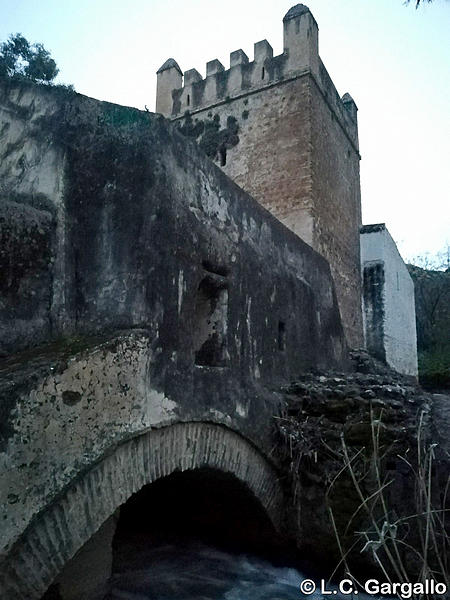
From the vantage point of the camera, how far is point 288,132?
1004cm

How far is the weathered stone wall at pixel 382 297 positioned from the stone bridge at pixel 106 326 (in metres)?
8.52

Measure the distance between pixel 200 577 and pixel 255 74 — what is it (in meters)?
9.76

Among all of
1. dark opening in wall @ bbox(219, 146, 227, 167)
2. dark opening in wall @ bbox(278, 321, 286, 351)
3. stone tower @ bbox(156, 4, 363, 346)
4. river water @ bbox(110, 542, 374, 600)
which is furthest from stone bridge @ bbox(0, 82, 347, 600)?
dark opening in wall @ bbox(219, 146, 227, 167)

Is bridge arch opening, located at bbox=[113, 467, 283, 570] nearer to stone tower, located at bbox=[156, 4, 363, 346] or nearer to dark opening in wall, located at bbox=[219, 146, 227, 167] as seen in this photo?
stone tower, located at bbox=[156, 4, 363, 346]

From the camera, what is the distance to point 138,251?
329 centimetres

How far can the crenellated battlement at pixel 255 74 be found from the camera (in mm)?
10070

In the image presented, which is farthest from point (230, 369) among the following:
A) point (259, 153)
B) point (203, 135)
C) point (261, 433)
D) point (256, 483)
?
point (203, 135)

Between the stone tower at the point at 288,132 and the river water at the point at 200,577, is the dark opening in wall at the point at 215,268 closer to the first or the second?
the river water at the point at 200,577

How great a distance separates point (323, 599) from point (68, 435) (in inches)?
125

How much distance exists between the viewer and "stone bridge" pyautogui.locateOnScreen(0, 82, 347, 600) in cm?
247

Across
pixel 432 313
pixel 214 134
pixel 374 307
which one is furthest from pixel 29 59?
pixel 432 313

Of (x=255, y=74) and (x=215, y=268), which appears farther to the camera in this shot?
(x=255, y=74)

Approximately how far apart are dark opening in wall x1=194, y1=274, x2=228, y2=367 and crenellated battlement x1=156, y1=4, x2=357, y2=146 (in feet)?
24.1

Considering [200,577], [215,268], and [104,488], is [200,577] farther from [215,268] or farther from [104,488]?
[215,268]
